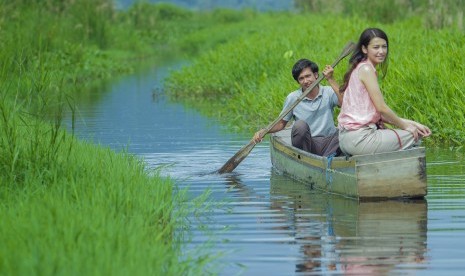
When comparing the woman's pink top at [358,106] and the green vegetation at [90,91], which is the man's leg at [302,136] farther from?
the green vegetation at [90,91]

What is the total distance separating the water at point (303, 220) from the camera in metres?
7.88

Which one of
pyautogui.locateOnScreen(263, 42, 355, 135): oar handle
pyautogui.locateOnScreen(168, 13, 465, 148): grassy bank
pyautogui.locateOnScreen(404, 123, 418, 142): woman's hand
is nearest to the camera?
pyautogui.locateOnScreen(404, 123, 418, 142): woman's hand

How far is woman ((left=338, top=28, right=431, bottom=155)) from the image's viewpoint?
10.6 meters

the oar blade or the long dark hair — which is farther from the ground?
the long dark hair

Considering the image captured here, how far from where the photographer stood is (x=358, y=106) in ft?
35.3

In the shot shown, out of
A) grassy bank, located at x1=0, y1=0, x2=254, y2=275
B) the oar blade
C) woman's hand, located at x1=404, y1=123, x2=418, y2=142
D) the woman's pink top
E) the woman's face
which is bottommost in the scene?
the oar blade

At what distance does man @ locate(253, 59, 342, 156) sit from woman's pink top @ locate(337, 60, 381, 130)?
1296 mm

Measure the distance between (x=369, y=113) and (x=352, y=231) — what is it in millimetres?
1845

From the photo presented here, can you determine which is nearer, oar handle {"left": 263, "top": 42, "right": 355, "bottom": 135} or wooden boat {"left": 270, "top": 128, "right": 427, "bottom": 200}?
wooden boat {"left": 270, "top": 128, "right": 427, "bottom": 200}

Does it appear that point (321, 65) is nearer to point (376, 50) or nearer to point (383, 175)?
point (376, 50)

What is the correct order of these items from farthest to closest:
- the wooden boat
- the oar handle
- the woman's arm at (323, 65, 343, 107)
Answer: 1. the oar handle
2. the woman's arm at (323, 65, 343, 107)
3. the wooden boat

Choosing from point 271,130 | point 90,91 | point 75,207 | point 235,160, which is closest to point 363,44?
point 271,130

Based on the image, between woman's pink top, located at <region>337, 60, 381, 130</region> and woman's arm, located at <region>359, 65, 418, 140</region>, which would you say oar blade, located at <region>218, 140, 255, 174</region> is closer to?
woman's pink top, located at <region>337, 60, 381, 130</region>

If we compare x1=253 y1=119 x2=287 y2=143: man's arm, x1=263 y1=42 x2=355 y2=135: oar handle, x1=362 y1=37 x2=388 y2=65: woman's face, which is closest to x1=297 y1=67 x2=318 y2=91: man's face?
x1=263 y1=42 x2=355 y2=135: oar handle
